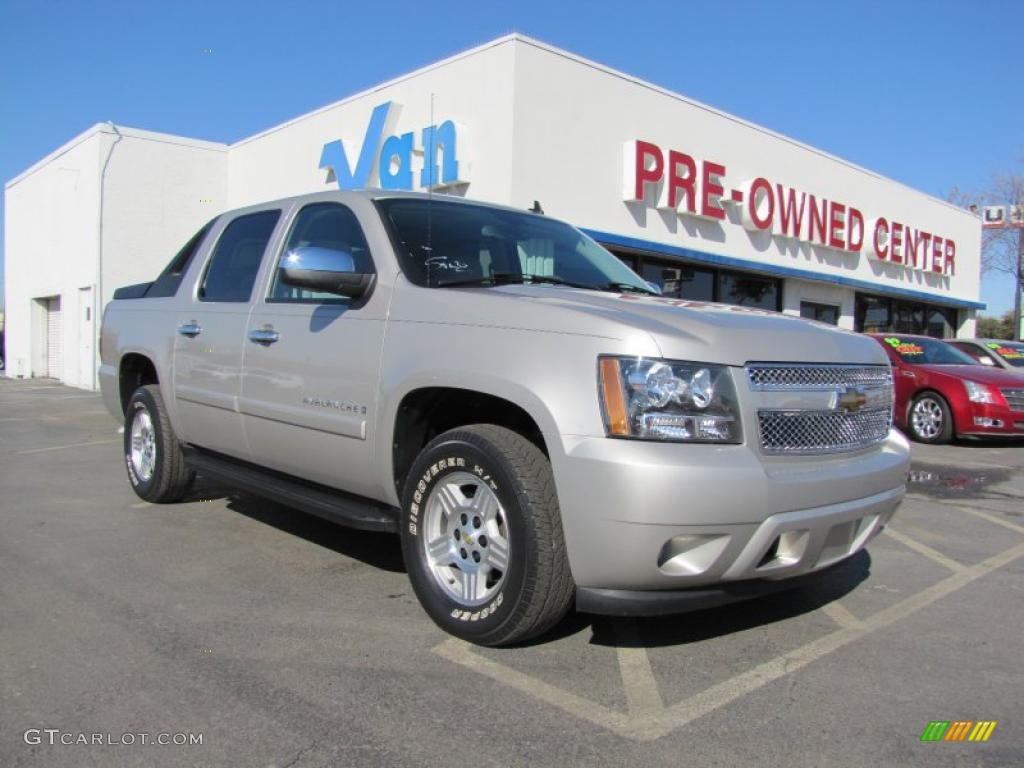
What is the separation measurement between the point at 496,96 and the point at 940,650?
10.1 m

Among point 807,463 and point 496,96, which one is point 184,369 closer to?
point 807,463

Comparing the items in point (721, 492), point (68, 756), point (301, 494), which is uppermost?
point (721, 492)

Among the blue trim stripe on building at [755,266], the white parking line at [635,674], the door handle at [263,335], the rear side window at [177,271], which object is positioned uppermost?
the blue trim stripe on building at [755,266]

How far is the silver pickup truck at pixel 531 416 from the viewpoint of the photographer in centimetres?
290

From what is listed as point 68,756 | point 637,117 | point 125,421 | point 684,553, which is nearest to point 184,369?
point 125,421

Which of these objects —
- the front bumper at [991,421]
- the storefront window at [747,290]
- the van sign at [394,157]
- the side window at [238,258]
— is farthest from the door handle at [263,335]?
the storefront window at [747,290]

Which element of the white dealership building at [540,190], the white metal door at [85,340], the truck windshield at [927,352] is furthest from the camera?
the white metal door at [85,340]

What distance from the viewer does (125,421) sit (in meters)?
6.25

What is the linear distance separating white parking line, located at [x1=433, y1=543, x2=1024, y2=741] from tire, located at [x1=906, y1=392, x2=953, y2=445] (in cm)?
731

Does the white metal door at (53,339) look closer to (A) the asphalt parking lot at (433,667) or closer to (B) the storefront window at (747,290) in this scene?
(B) the storefront window at (747,290)

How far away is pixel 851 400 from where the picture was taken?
11.4 feet

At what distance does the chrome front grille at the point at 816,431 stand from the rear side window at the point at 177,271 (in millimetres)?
4070

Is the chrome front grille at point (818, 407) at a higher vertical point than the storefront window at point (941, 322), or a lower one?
lower

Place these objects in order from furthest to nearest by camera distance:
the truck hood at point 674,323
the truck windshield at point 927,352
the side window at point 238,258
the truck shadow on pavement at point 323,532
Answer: the truck windshield at point 927,352 → the side window at point 238,258 → the truck shadow on pavement at point 323,532 → the truck hood at point 674,323
